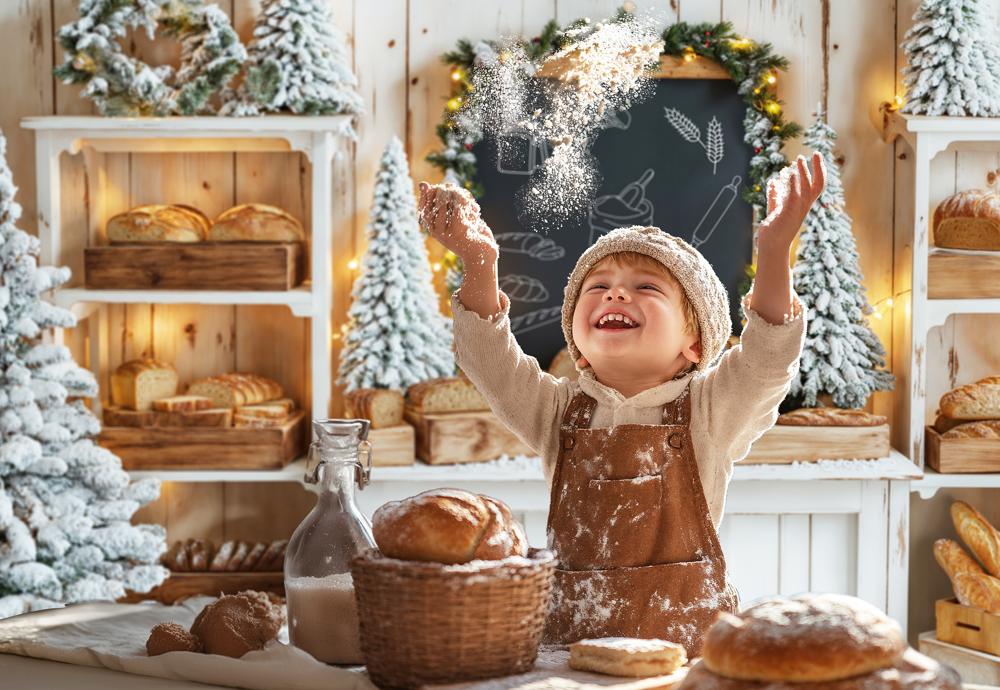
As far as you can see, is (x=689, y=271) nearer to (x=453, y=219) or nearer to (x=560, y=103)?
(x=453, y=219)

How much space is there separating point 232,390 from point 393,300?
0.47 metres

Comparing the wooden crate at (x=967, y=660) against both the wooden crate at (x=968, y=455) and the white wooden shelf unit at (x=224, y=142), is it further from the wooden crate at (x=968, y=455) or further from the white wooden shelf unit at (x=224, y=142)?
the white wooden shelf unit at (x=224, y=142)

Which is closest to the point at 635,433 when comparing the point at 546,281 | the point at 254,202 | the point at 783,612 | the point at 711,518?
the point at 711,518

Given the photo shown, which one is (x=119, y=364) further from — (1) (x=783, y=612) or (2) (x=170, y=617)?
(1) (x=783, y=612)

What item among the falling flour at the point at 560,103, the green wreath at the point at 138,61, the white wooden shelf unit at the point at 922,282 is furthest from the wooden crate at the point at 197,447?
the white wooden shelf unit at the point at 922,282

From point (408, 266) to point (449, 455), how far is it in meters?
0.47

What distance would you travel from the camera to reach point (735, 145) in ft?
10.4

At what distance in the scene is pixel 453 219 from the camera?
51.1 inches

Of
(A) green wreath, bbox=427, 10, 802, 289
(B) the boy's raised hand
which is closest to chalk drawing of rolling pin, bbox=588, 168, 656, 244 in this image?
(A) green wreath, bbox=427, 10, 802, 289

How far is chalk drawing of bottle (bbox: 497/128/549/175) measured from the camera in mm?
3102

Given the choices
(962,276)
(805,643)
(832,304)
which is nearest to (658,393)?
(805,643)

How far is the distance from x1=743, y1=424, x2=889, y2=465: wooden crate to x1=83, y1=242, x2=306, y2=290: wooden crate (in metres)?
1.21

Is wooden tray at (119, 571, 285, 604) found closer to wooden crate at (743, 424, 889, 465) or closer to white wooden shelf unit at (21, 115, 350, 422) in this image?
white wooden shelf unit at (21, 115, 350, 422)

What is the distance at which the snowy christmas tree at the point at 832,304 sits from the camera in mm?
2979
